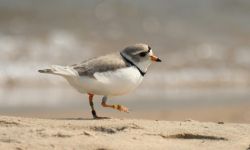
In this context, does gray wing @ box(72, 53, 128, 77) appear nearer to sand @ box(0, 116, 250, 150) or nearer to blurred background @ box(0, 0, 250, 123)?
sand @ box(0, 116, 250, 150)

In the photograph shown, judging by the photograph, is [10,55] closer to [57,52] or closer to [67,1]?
[57,52]

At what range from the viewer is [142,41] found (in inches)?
557

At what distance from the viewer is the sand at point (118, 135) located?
500cm

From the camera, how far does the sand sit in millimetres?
5004

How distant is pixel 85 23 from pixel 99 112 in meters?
5.70

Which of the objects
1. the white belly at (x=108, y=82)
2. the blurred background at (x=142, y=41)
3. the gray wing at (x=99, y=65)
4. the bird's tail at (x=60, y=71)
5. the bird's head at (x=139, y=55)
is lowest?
the white belly at (x=108, y=82)

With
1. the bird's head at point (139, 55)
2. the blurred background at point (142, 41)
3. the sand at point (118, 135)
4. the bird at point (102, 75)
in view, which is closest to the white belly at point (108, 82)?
the bird at point (102, 75)

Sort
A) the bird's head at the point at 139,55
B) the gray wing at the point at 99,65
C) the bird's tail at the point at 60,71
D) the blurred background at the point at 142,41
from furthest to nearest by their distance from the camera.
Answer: the blurred background at the point at 142,41
the bird's head at the point at 139,55
the gray wing at the point at 99,65
the bird's tail at the point at 60,71

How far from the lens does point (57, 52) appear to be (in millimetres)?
12805

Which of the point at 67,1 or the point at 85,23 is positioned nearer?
the point at 85,23

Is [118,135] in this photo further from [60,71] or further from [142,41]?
[142,41]

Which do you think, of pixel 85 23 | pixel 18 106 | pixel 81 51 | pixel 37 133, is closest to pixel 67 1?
pixel 85 23

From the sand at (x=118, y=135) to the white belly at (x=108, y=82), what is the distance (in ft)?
1.17

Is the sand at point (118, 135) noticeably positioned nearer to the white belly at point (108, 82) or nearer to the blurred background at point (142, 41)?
the white belly at point (108, 82)
